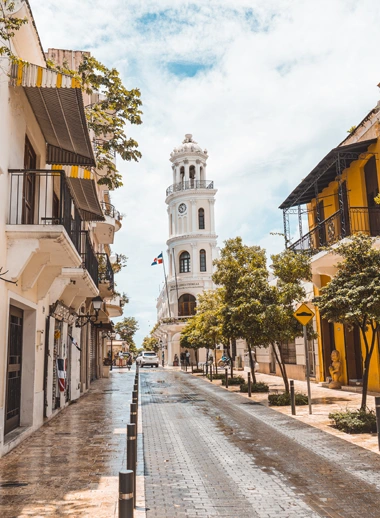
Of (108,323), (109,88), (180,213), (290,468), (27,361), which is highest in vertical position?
(180,213)

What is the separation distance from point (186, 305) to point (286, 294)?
41663 millimetres

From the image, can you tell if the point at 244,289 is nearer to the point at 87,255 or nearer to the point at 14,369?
the point at 87,255

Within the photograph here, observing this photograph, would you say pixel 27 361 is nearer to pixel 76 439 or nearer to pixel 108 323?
pixel 76 439

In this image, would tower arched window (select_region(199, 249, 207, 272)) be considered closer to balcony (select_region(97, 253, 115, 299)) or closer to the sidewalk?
balcony (select_region(97, 253, 115, 299))

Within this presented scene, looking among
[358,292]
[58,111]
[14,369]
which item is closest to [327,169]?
[358,292]

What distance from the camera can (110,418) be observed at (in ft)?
43.5

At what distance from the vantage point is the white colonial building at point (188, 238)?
184 ft

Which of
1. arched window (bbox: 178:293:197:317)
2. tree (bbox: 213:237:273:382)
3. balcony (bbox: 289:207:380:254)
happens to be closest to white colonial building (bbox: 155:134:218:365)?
arched window (bbox: 178:293:197:317)

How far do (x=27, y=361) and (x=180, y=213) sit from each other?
46947mm

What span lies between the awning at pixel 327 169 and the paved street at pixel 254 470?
8.23 meters

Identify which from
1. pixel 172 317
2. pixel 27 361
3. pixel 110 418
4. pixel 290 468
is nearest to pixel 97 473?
pixel 290 468

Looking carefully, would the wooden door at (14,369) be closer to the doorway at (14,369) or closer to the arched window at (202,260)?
the doorway at (14,369)

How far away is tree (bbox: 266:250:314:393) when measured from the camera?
50.2ft

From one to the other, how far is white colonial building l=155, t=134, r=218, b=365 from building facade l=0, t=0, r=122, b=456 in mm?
40582
